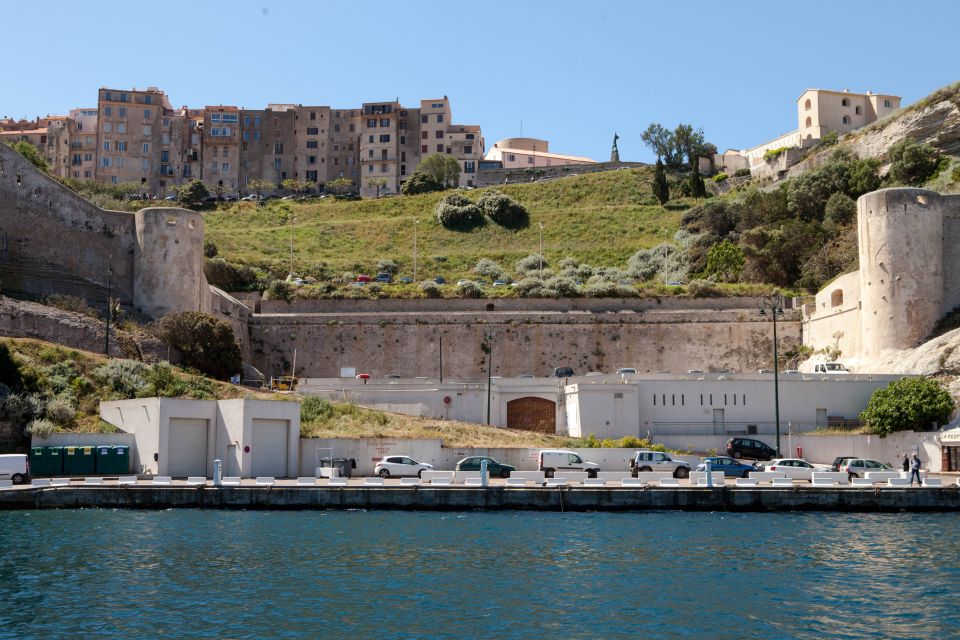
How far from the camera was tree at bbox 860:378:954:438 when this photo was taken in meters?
36.2

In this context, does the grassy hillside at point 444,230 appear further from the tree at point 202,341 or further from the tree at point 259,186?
the tree at point 202,341

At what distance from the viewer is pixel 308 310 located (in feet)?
180

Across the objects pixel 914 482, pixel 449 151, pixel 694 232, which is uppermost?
pixel 449 151

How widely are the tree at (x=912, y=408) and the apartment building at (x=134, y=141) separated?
246 feet

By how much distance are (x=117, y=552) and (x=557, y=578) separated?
917 cm

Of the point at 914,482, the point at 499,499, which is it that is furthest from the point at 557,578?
the point at 914,482

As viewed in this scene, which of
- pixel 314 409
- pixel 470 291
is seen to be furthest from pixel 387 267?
pixel 314 409

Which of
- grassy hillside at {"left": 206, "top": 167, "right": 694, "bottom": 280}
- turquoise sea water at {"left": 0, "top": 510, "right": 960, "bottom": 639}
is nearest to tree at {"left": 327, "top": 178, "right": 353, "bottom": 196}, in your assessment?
grassy hillside at {"left": 206, "top": 167, "right": 694, "bottom": 280}

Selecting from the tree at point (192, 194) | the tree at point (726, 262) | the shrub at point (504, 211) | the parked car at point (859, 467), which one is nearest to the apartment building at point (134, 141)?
the tree at point (192, 194)

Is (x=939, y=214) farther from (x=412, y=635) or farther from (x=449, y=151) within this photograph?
(x=449, y=151)

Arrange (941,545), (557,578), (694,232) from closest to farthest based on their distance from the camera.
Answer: (557,578), (941,545), (694,232)

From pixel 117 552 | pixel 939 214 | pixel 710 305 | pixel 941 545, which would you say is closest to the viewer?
pixel 117 552

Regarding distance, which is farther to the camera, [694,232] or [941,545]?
[694,232]

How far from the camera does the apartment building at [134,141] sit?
3812 inches
